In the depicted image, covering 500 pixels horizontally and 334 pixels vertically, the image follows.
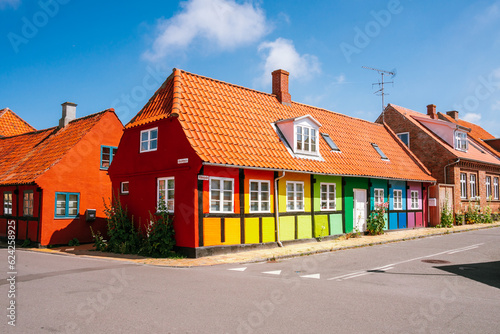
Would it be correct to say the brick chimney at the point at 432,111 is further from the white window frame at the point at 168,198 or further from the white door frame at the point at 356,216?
the white window frame at the point at 168,198

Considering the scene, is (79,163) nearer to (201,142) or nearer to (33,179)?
(33,179)

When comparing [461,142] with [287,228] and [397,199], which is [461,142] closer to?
[397,199]

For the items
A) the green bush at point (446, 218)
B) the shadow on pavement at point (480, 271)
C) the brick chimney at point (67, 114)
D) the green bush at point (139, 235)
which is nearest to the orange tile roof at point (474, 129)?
the green bush at point (446, 218)

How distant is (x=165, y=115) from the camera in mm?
14203

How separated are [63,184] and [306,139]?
1159 centimetres

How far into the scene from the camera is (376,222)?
64.4 feet

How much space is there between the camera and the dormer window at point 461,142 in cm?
2877

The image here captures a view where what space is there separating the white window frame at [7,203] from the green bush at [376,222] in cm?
1829

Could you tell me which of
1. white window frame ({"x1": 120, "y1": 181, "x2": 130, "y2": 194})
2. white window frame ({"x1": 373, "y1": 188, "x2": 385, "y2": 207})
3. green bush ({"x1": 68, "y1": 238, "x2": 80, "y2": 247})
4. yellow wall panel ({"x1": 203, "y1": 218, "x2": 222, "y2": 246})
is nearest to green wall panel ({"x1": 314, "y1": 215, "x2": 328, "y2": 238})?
white window frame ({"x1": 373, "y1": 188, "x2": 385, "y2": 207})

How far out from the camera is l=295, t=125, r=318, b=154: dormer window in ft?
56.4

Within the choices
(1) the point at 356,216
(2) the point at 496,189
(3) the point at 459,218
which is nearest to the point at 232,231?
(1) the point at 356,216

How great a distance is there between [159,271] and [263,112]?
9497mm

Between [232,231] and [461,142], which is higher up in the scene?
[461,142]

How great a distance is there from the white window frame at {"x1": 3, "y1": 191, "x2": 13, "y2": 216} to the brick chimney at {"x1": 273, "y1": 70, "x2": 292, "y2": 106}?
48.5ft
